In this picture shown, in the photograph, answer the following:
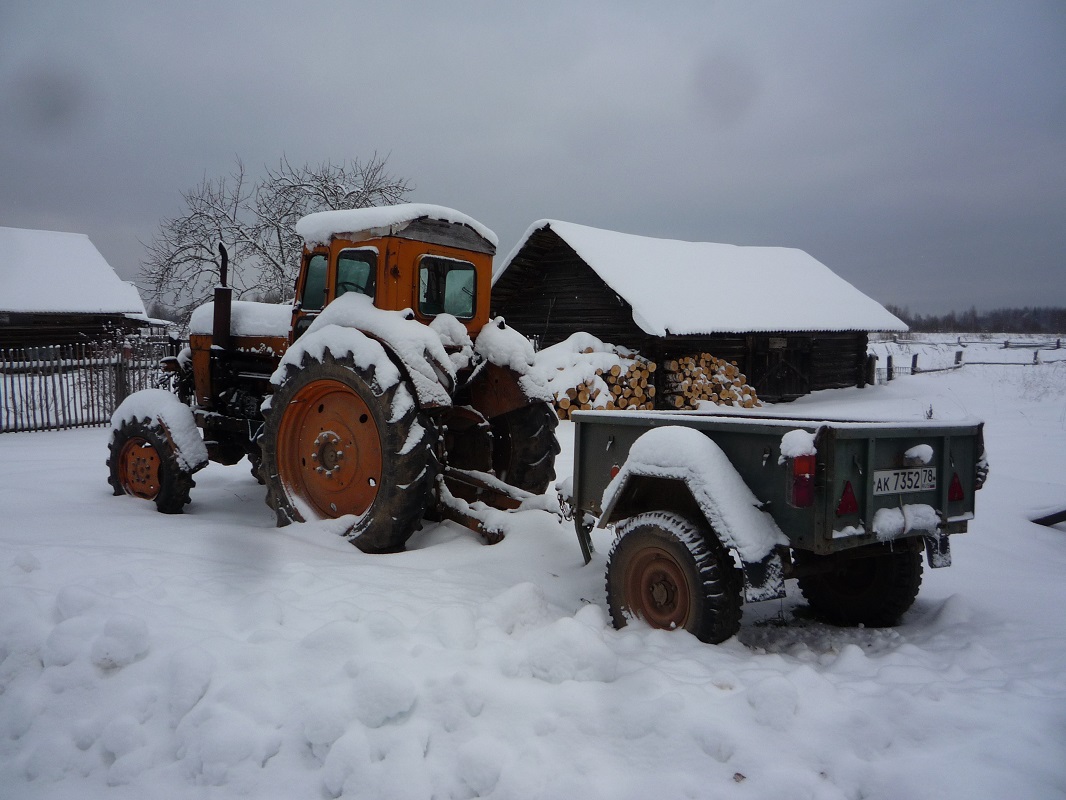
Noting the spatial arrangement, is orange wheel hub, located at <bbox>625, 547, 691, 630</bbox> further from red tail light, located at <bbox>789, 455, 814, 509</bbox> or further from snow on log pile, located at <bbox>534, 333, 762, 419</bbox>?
snow on log pile, located at <bbox>534, 333, 762, 419</bbox>

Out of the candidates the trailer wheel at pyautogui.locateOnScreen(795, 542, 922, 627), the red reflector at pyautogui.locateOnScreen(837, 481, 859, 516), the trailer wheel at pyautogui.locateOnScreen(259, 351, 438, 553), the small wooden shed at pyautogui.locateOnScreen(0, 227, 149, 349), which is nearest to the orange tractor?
the trailer wheel at pyautogui.locateOnScreen(259, 351, 438, 553)

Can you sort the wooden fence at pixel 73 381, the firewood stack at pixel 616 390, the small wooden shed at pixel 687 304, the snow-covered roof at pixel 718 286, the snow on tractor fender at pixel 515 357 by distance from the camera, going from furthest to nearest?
Answer: the small wooden shed at pixel 687 304
the snow-covered roof at pixel 718 286
the firewood stack at pixel 616 390
the wooden fence at pixel 73 381
the snow on tractor fender at pixel 515 357

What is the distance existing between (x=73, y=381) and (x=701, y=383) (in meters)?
13.0

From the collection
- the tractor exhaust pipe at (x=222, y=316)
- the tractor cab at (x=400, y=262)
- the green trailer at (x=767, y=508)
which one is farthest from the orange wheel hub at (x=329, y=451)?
the green trailer at (x=767, y=508)

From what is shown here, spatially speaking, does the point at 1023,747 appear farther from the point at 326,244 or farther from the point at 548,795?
the point at 326,244

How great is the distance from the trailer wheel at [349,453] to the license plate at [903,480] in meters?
2.85

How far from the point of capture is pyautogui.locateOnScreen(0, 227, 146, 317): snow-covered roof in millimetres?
25078

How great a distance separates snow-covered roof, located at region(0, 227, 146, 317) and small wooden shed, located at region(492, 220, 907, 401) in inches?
694

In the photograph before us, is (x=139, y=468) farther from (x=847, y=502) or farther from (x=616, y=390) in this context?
(x=616, y=390)

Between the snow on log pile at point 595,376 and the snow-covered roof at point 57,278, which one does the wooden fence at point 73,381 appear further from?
the snow-covered roof at point 57,278

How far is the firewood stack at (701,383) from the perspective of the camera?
15.5 metres

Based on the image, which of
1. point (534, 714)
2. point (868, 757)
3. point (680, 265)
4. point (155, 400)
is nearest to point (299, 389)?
point (155, 400)

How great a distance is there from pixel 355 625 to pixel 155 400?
13.7 ft

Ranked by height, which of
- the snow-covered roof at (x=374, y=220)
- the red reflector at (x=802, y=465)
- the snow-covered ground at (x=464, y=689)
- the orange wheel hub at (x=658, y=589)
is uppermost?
the snow-covered roof at (x=374, y=220)
